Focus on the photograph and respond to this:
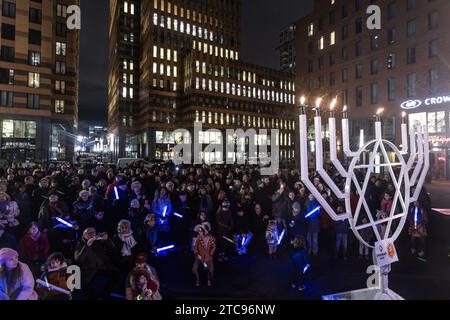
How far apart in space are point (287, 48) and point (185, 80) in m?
95.8

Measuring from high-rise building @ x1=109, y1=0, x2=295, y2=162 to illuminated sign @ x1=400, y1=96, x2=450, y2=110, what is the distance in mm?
43838

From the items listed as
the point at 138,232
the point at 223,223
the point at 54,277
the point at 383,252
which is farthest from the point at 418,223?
the point at 54,277

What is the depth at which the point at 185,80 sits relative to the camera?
3467 inches

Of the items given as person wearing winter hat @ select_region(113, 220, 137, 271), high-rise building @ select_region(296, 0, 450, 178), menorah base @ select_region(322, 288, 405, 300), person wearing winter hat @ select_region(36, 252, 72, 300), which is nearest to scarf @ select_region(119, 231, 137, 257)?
person wearing winter hat @ select_region(113, 220, 137, 271)

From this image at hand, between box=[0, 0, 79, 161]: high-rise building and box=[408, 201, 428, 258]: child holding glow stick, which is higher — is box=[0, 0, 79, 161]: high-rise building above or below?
above

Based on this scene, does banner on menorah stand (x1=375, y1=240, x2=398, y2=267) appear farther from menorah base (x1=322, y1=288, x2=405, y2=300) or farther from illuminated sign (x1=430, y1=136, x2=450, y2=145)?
illuminated sign (x1=430, y1=136, x2=450, y2=145)

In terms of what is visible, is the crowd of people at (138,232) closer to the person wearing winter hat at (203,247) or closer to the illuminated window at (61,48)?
the person wearing winter hat at (203,247)

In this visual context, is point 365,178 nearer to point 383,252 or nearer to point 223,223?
point 383,252

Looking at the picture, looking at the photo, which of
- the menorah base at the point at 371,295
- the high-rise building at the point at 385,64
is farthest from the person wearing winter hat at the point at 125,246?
the high-rise building at the point at 385,64

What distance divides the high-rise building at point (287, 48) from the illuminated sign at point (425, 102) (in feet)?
424

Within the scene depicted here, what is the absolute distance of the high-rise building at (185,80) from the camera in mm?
85750

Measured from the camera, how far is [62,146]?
58312 millimetres

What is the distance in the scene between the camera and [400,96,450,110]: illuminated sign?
104 ft
